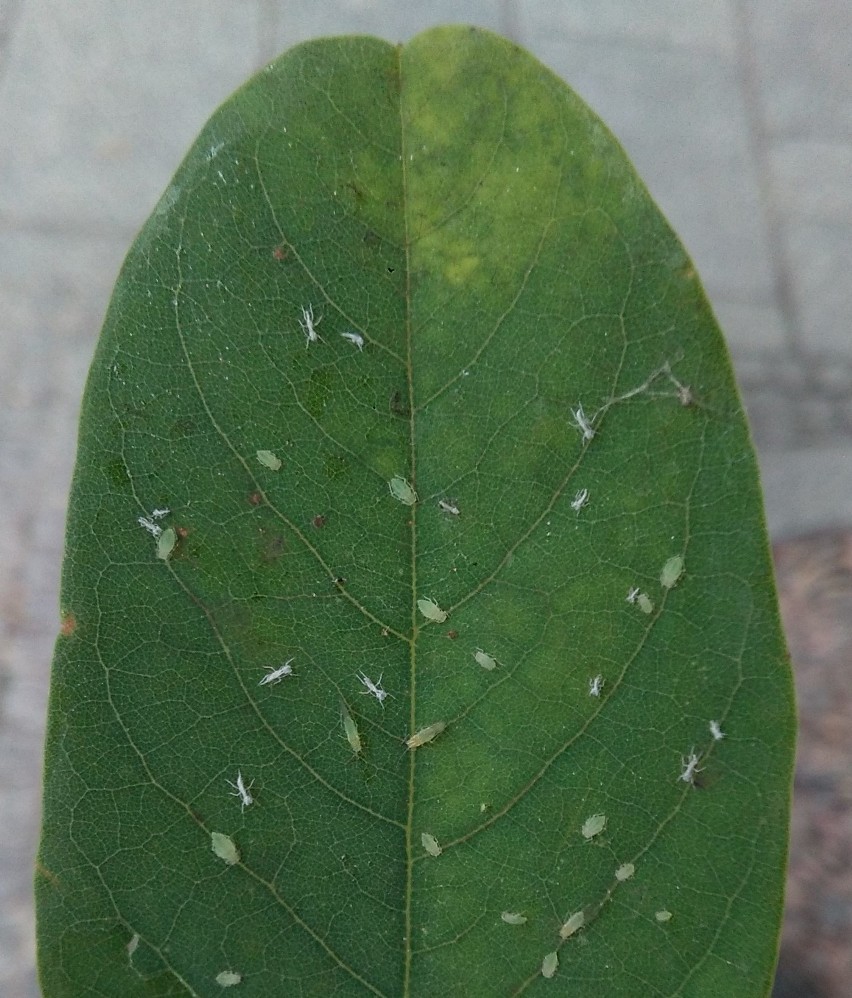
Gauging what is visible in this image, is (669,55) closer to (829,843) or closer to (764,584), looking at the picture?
(829,843)

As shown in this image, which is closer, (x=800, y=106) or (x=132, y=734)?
(x=132, y=734)

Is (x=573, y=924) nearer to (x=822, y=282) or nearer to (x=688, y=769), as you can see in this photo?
A: (x=688, y=769)

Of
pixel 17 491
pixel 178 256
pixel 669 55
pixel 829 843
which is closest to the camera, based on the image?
pixel 178 256

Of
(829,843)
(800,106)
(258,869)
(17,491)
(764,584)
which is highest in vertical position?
(800,106)

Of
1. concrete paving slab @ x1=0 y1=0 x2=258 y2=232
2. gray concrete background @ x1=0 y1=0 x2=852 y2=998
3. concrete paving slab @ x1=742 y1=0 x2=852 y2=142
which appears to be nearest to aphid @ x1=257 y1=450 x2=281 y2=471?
gray concrete background @ x1=0 y1=0 x2=852 y2=998

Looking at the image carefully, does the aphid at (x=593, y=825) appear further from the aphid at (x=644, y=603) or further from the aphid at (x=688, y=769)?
the aphid at (x=644, y=603)

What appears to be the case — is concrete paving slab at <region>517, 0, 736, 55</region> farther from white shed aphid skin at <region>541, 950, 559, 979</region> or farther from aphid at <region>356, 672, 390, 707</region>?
white shed aphid skin at <region>541, 950, 559, 979</region>

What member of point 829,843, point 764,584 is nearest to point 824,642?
point 829,843
